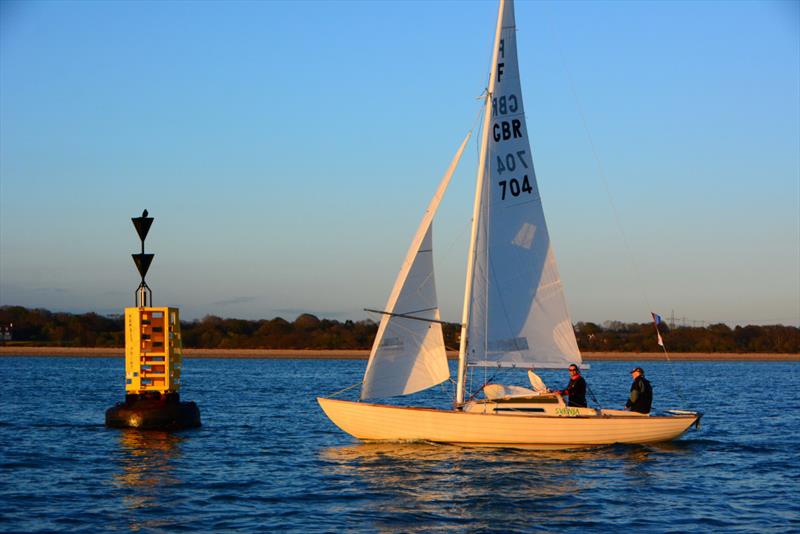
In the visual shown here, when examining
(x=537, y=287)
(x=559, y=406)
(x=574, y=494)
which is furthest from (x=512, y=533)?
(x=537, y=287)

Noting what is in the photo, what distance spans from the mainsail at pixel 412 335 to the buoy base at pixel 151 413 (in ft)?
27.9

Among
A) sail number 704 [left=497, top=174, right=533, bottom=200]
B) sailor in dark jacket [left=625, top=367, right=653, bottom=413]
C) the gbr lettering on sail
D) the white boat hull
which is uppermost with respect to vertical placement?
the gbr lettering on sail

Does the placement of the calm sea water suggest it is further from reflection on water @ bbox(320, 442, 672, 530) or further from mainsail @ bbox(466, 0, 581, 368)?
mainsail @ bbox(466, 0, 581, 368)

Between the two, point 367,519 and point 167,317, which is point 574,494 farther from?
point 167,317

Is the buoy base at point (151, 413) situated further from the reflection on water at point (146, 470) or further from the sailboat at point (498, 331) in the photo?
the sailboat at point (498, 331)

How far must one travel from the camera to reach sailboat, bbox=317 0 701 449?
90.7 ft

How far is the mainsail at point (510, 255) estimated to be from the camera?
28.5 meters

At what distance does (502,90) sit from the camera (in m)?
28.7

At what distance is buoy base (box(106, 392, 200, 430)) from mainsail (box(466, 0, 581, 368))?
35.9 ft

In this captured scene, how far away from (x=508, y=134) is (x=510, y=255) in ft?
11.6

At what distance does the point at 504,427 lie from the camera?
27328 mm

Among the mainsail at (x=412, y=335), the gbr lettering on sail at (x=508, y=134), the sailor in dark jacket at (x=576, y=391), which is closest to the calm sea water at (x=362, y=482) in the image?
the sailor in dark jacket at (x=576, y=391)

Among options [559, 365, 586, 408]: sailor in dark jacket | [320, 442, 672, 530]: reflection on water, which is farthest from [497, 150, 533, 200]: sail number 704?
[320, 442, 672, 530]: reflection on water

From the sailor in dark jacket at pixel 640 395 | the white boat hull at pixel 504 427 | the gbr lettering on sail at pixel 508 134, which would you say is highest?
the gbr lettering on sail at pixel 508 134
